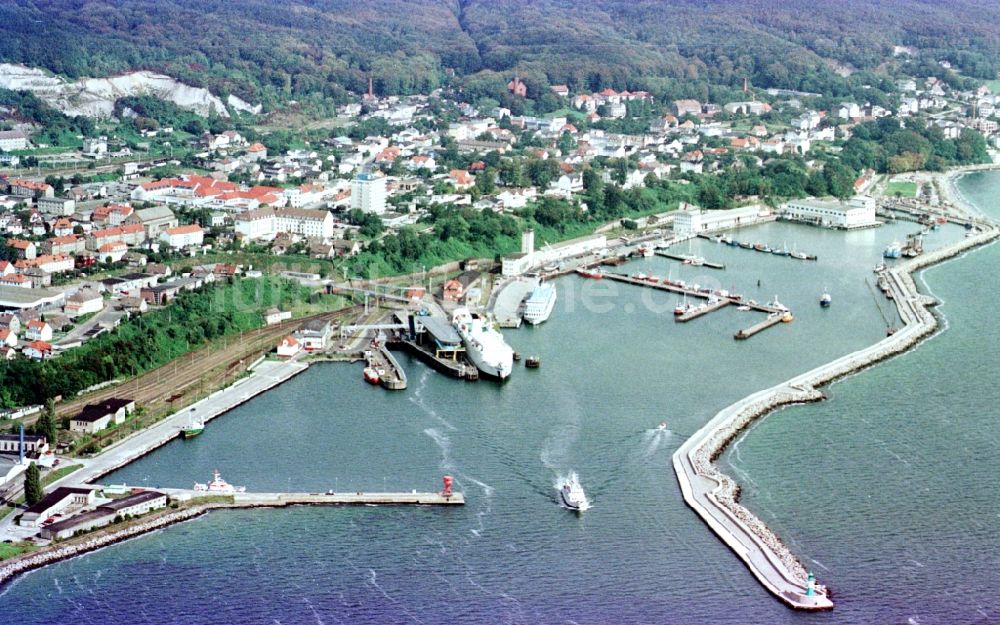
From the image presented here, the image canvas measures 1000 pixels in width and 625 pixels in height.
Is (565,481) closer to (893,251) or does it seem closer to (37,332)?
(37,332)

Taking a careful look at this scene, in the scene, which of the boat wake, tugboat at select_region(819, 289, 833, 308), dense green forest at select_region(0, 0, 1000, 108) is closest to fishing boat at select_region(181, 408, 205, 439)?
the boat wake

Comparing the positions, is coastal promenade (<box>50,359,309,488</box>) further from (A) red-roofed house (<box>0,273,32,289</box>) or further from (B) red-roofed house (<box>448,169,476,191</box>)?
(B) red-roofed house (<box>448,169,476,191</box>)

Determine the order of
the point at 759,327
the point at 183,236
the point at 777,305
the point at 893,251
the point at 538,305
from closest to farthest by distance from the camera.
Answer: the point at 759,327 → the point at 538,305 → the point at 777,305 → the point at 183,236 → the point at 893,251

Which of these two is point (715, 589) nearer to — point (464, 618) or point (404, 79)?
point (464, 618)

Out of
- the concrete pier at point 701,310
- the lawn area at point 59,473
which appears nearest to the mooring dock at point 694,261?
the concrete pier at point 701,310

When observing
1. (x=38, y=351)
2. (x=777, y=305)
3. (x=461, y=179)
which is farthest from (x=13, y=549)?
(x=461, y=179)

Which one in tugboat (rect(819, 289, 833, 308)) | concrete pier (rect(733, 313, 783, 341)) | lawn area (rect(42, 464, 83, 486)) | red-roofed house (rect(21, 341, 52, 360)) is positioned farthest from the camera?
tugboat (rect(819, 289, 833, 308))
